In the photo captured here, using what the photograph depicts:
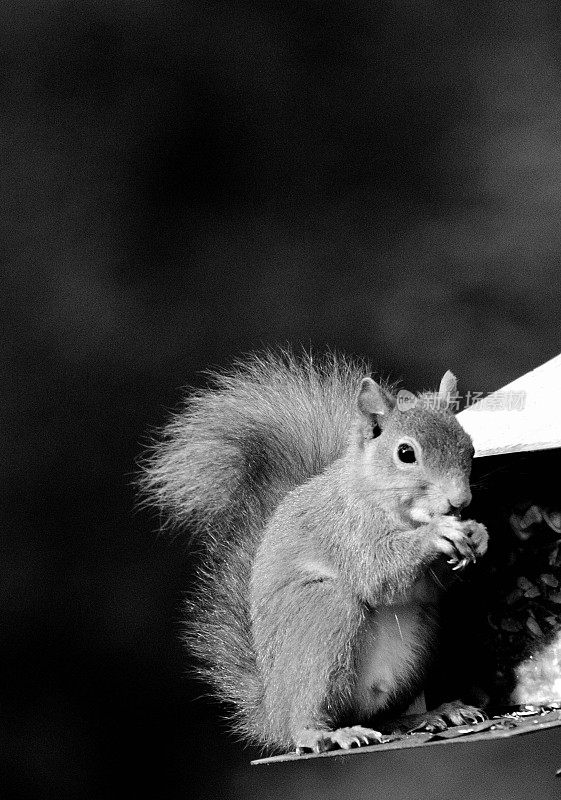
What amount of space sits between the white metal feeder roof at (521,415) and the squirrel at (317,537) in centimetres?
10

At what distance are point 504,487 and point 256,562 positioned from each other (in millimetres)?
564

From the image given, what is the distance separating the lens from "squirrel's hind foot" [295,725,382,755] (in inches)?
74.6

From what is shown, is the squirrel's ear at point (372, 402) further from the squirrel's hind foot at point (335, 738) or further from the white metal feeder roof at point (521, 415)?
the squirrel's hind foot at point (335, 738)

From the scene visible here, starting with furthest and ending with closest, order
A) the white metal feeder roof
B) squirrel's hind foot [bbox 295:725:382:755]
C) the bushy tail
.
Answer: the bushy tail
squirrel's hind foot [bbox 295:725:382:755]
the white metal feeder roof

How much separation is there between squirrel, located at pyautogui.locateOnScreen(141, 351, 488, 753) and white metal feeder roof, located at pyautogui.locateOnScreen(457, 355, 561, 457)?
10 cm

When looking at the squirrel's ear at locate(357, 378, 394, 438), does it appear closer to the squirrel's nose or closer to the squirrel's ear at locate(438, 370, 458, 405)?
the squirrel's ear at locate(438, 370, 458, 405)

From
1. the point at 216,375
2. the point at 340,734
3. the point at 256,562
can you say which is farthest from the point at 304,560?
the point at 216,375

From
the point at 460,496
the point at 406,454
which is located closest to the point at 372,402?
the point at 406,454

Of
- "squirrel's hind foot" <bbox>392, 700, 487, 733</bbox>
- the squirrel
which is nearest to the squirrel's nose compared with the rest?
the squirrel

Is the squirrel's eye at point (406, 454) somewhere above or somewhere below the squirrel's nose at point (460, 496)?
above

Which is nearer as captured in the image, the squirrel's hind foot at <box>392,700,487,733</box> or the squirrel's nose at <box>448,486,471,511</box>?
the squirrel's nose at <box>448,486,471,511</box>

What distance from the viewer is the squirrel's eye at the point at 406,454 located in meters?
1.84

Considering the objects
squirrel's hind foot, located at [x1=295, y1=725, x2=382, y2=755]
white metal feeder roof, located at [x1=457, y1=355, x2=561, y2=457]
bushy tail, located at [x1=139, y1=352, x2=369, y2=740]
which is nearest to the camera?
white metal feeder roof, located at [x1=457, y1=355, x2=561, y2=457]

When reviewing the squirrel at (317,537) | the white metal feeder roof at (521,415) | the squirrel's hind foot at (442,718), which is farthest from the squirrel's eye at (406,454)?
the squirrel's hind foot at (442,718)
